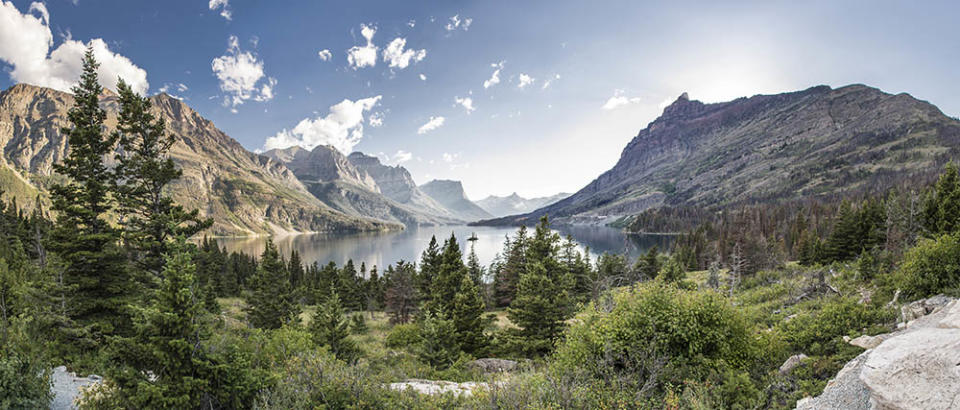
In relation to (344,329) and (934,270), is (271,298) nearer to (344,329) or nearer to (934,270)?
(344,329)

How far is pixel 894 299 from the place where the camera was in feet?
42.3

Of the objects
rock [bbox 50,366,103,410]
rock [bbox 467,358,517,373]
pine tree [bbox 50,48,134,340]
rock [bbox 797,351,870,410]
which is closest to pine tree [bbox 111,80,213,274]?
pine tree [bbox 50,48,134,340]

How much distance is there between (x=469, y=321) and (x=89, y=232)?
20512 mm

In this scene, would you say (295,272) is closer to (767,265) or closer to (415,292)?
(415,292)

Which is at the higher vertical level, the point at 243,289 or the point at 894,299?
the point at 894,299

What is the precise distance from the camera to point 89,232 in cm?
1561

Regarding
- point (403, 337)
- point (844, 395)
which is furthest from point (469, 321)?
point (844, 395)

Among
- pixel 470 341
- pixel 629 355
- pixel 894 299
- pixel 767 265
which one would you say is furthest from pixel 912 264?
pixel 767 265

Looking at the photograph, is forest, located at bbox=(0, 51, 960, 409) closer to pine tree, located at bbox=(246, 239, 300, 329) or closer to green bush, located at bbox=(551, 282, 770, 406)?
green bush, located at bbox=(551, 282, 770, 406)

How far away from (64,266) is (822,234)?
117 metres

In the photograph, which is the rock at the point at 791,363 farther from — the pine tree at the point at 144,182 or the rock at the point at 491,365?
the pine tree at the point at 144,182

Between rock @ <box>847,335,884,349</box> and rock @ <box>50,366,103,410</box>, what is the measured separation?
22.7 meters

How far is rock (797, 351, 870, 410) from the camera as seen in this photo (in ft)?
23.3

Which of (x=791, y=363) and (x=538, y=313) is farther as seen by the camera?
(x=538, y=313)
